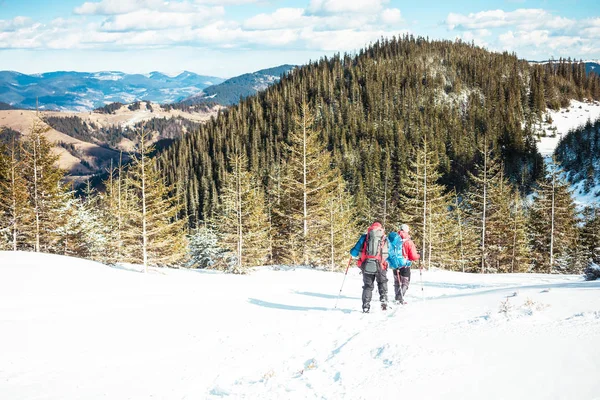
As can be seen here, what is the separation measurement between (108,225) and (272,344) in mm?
32153

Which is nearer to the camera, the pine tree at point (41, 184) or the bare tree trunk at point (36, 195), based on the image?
the bare tree trunk at point (36, 195)

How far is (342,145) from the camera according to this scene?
109125 millimetres

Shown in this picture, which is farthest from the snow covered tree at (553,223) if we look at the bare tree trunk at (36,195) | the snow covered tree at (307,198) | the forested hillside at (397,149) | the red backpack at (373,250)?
the bare tree trunk at (36,195)

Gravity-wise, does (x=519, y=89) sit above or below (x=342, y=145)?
above

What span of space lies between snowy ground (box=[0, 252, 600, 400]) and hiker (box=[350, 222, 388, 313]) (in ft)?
2.19

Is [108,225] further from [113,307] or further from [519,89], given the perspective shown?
[519,89]

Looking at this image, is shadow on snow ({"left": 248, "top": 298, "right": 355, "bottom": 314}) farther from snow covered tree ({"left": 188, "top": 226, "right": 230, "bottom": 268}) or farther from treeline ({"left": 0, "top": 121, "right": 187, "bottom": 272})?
snow covered tree ({"left": 188, "top": 226, "right": 230, "bottom": 268})

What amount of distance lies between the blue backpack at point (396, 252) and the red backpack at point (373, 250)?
0.94 metres

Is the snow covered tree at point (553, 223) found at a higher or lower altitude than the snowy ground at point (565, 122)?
lower

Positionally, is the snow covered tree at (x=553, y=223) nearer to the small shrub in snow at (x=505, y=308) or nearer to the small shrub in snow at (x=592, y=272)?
the small shrub in snow at (x=592, y=272)

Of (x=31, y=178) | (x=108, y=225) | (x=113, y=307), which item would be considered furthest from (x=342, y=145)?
(x=113, y=307)

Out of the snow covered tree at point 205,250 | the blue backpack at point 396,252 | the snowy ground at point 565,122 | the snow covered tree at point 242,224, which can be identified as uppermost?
the snowy ground at point 565,122

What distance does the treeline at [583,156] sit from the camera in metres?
70.3

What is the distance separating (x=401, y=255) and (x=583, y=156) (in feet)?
285
